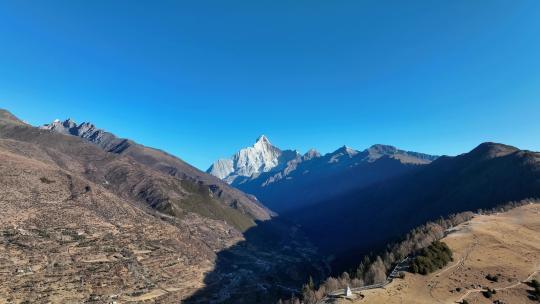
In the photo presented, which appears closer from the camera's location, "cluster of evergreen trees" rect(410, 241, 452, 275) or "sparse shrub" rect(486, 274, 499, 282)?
"sparse shrub" rect(486, 274, 499, 282)

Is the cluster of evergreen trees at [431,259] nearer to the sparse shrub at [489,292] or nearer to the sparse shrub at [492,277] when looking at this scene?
the sparse shrub at [492,277]

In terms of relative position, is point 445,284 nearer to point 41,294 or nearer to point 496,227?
A: point 496,227

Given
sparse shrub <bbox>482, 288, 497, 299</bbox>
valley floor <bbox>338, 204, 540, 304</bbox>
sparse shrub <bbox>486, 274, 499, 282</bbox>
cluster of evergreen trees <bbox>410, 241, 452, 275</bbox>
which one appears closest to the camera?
valley floor <bbox>338, 204, 540, 304</bbox>

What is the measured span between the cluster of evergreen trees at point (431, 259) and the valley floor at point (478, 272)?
201 cm

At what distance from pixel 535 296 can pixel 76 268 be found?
597ft

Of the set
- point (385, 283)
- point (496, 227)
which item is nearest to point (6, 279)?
point (385, 283)

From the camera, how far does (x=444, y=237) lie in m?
150

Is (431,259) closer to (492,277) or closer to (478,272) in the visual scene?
(478,272)

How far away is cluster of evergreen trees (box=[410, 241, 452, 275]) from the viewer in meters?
112

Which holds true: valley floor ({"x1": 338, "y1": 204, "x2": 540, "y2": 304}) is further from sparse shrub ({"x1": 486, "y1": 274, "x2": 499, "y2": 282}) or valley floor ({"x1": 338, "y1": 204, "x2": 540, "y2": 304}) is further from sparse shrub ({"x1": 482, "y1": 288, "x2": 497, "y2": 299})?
sparse shrub ({"x1": 486, "y1": 274, "x2": 499, "y2": 282})

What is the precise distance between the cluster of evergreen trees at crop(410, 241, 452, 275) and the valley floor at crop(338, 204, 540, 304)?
2012 mm

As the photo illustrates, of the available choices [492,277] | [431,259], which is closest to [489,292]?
[492,277]

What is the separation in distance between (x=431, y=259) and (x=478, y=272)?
507 inches

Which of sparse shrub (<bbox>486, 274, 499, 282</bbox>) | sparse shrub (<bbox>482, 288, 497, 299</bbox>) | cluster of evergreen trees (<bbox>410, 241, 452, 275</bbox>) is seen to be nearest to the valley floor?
sparse shrub (<bbox>482, 288, 497, 299</bbox>)
